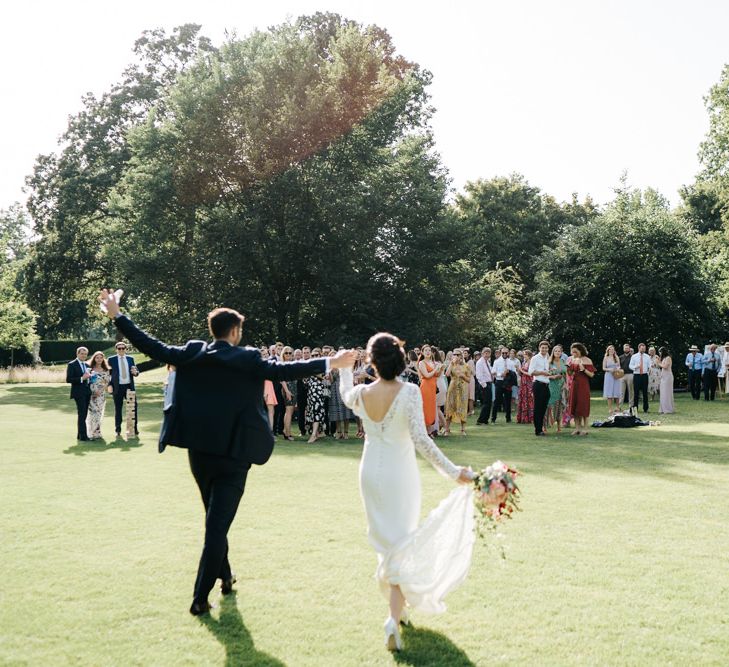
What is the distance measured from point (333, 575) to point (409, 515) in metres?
1.70

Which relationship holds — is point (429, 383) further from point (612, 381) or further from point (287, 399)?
point (612, 381)

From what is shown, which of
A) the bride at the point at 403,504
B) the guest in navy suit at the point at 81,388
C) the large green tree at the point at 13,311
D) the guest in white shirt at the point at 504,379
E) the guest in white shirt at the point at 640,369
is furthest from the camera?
the large green tree at the point at 13,311

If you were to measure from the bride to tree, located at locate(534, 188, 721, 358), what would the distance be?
32.7m

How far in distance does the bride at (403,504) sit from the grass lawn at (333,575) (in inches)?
16.6

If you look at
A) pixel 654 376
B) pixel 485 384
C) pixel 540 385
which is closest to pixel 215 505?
pixel 540 385

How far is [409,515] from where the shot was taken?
5.29 meters

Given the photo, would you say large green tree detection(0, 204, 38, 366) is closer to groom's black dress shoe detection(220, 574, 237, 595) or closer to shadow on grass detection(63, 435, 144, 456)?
shadow on grass detection(63, 435, 144, 456)

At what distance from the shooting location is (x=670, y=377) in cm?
2400

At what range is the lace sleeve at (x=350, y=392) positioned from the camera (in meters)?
5.43

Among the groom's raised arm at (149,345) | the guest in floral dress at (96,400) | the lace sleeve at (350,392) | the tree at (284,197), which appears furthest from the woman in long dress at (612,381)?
the groom's raised arm at (149,345)

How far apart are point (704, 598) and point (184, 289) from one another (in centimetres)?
2803

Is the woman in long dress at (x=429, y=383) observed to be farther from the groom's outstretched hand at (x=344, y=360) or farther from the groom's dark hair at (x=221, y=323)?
the groom's outstretched hand at (x=344, y=360)

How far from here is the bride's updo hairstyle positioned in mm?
5250

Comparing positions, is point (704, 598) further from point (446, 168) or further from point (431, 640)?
point (446, 168)
